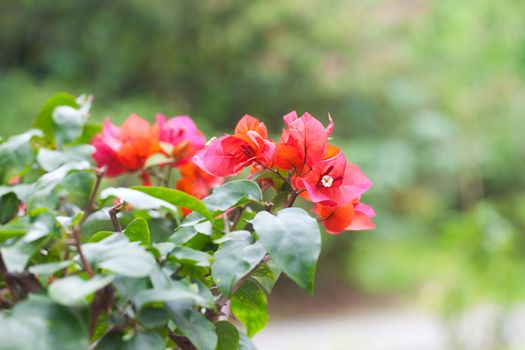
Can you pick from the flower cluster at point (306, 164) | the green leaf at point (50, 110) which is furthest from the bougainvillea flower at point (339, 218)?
the green leaf at point (50, 110)

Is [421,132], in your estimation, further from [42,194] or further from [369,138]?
[42,194]

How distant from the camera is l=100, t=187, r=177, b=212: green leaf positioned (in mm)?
394

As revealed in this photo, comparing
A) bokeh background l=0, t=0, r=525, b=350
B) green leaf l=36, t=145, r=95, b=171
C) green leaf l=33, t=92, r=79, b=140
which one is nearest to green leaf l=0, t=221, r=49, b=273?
green leaf l=36, t=145, r=95, b=171

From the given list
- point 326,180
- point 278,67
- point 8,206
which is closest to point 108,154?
point 8,206

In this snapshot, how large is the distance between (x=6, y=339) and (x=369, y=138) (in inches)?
195

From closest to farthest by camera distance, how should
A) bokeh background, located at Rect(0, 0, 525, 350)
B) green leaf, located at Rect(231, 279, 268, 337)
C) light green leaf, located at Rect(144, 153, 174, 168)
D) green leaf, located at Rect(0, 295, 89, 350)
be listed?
green leaf, located at Rect(0, 295, 89, 350)
green leaf, located at Rect(231, 279, 268, 337)
light green leaf, located at Rect(144, 153, 174, 168)
bokeh background, located at Rect(0, 0, 525, 350)

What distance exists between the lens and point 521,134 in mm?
6645

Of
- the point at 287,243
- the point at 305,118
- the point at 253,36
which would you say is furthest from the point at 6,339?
the point at 253,36

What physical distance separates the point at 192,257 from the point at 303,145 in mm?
120

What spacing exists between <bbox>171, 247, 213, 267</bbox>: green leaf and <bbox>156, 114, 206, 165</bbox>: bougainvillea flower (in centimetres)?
28

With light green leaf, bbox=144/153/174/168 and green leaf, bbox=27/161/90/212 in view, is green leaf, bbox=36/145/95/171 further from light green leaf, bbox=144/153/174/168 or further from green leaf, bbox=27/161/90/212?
green leaf, bbox=27/161/90/212

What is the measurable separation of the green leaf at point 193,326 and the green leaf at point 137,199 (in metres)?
0.06

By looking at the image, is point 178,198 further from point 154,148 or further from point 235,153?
point 154,148

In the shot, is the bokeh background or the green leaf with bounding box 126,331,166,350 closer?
the green leaf with bounding box 126,331,166,350
